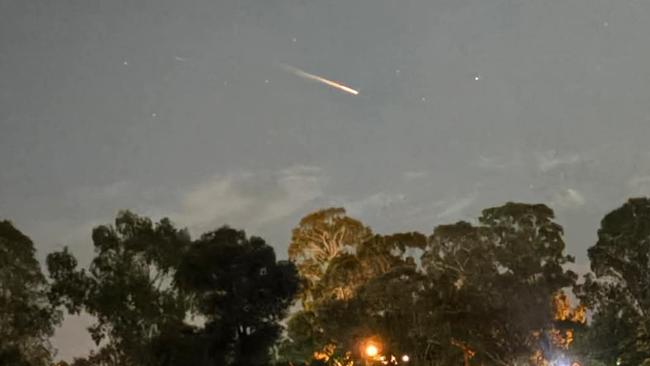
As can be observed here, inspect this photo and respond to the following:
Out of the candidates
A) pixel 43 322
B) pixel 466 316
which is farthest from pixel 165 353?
pixel 466 316

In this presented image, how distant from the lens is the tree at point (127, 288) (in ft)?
133

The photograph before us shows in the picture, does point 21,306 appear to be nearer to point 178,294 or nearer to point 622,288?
point 178,294

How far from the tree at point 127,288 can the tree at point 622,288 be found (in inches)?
846

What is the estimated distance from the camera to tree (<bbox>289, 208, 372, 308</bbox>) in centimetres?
4800

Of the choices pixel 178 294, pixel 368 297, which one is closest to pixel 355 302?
pixel 368 297

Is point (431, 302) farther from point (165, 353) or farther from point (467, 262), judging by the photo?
point (165, 353)

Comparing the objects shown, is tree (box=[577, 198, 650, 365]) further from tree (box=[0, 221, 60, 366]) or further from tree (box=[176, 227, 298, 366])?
tree (box=[0, 221, 60, 366])

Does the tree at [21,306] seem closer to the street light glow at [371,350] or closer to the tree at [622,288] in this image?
the street light glow at [371,350]

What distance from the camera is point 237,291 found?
128 feet

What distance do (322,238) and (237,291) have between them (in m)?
10.6

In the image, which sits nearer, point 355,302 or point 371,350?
point 371,350

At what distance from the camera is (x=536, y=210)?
39.7 m

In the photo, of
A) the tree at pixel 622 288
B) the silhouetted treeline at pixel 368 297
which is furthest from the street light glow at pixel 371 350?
the tree at pixel 622 288

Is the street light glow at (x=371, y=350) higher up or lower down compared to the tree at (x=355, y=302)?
lower down
